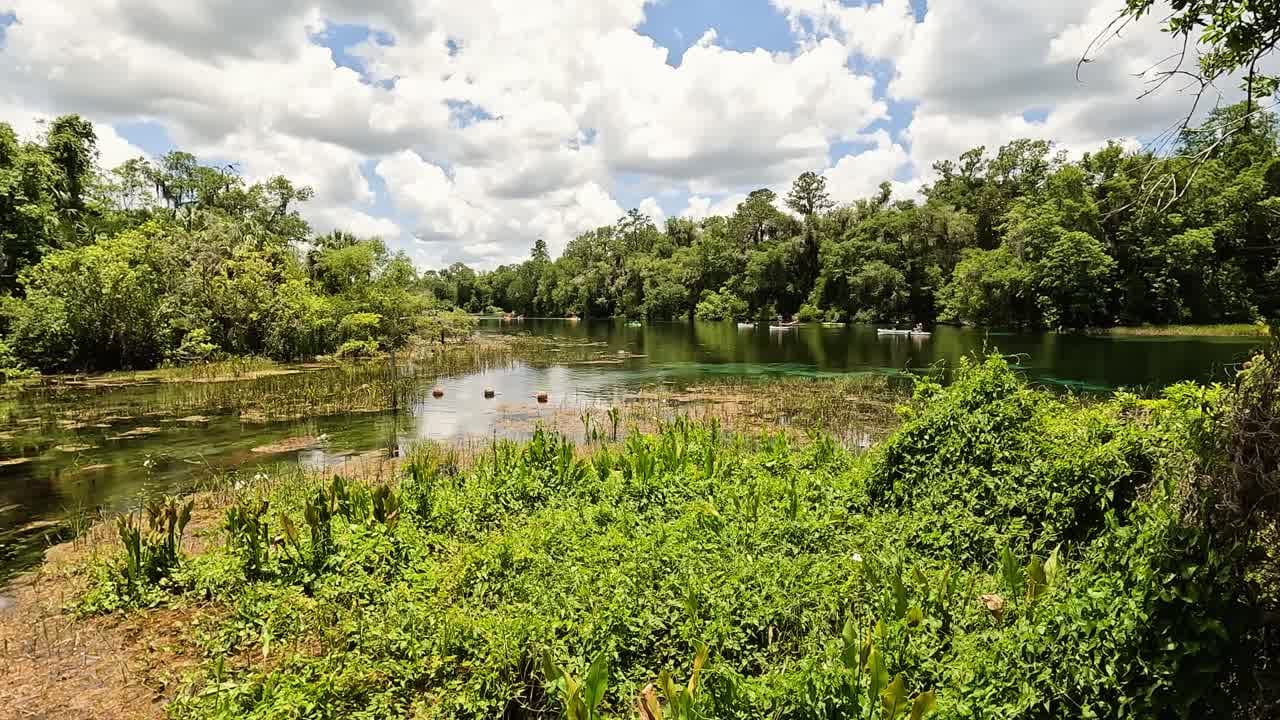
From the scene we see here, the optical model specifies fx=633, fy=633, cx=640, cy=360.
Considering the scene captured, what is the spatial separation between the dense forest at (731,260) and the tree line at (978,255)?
228 millimetres

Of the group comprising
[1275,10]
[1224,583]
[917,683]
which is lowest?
[917,683]

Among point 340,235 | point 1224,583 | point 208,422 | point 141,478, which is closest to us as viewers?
point 1224,583

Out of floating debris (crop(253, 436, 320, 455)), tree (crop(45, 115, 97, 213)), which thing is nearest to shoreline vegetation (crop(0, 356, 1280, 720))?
floating debris (crop(253, 436, 320, 455))

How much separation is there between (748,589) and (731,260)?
3875 inches

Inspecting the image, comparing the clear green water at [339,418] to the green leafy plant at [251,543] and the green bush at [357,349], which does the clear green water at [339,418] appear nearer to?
the green leafy plant at [251,543]

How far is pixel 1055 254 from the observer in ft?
190

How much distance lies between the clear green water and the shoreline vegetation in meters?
1.40

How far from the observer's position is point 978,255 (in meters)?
69.8

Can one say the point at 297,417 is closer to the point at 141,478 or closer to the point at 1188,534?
→ the point at 141,478

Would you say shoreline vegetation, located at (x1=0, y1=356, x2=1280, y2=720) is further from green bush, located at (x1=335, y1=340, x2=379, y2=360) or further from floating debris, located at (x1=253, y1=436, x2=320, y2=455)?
green bush, located at (x1=335, y1=340, x2=379, y2=360)

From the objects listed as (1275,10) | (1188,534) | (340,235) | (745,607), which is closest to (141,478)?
(745,607)

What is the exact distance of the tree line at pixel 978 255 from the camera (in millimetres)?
55656

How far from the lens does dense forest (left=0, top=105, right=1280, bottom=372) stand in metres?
27.5

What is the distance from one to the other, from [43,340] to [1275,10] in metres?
37.7
